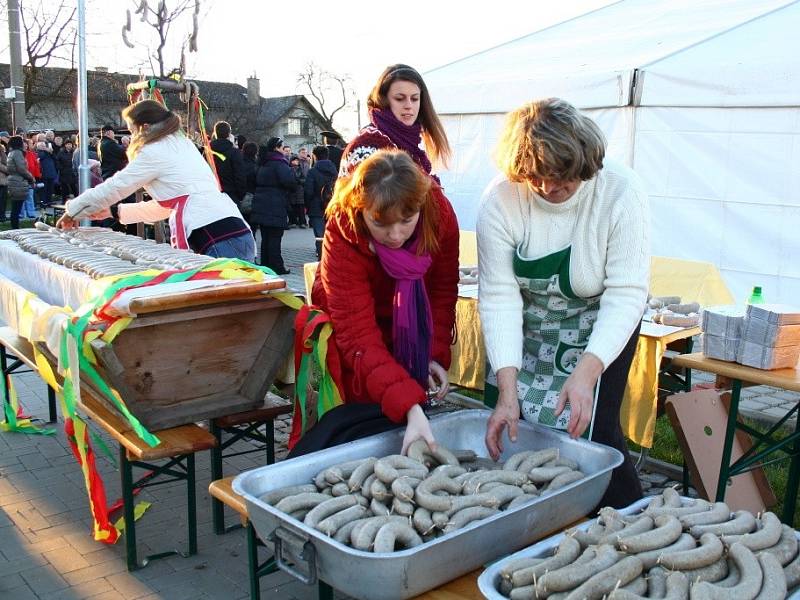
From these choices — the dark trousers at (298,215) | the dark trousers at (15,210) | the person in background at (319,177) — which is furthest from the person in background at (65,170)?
the person in background at (319,177)

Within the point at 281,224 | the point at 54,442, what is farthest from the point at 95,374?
the point at 281,224

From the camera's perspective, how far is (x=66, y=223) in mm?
4590

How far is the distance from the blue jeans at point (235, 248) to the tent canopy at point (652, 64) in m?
2.85

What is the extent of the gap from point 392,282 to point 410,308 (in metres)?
0.11

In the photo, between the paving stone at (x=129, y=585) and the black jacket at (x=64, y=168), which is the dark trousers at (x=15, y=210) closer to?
the black jacket at (x=64, y=168)

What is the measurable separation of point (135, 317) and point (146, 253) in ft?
3.25

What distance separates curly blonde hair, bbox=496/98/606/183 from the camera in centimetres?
193

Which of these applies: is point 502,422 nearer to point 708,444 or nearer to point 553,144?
point 553,144

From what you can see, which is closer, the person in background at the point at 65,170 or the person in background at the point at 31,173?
the person in background at the point at 31,173

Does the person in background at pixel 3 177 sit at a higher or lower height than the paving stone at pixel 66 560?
higher

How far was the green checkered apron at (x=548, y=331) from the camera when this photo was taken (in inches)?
87.3

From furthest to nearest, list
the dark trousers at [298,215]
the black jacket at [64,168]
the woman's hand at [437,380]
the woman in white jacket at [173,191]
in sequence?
the black jacket at [64,168] → the dark trousers at [298,215] → the woman in white jacket at [173,191] → the woman's hand at [437,380]

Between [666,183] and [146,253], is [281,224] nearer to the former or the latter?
[666,183]

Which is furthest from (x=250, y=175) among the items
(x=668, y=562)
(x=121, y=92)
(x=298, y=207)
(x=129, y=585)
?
(x=121, y=92)
